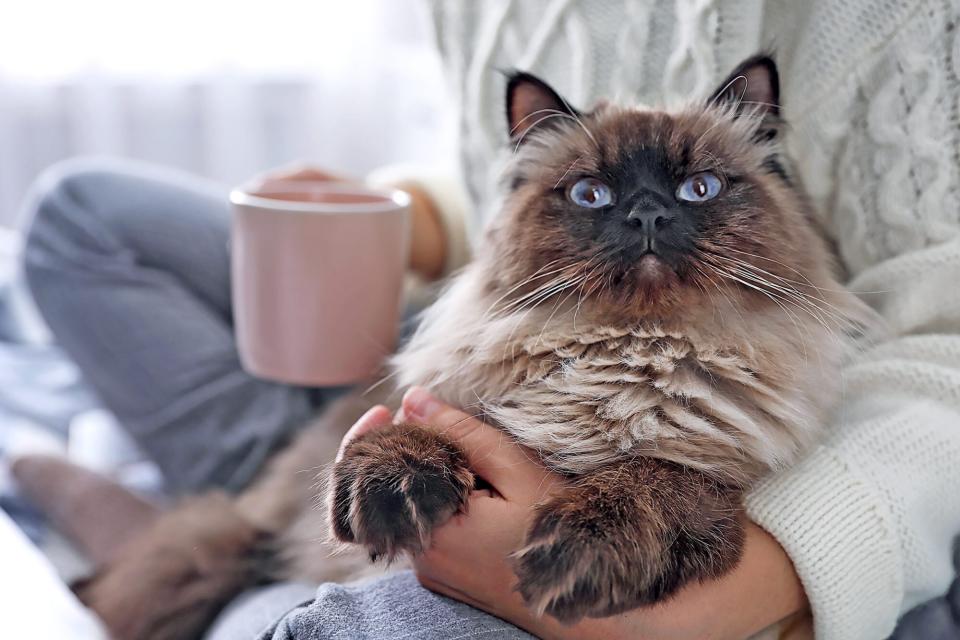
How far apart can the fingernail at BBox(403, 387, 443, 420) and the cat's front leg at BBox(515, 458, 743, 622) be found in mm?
199

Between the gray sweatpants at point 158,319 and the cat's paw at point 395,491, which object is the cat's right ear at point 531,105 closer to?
the cat's paw at point 395,491

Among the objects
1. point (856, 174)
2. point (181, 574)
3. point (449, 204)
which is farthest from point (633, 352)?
point (449, 204)

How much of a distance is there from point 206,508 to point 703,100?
38.1 inches

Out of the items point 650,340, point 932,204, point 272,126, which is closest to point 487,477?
point 650,340

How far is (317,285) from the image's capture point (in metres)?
1.06

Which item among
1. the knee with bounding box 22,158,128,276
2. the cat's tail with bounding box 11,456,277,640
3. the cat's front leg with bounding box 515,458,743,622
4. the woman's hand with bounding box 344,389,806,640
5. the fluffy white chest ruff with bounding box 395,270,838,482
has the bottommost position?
the cat's tail with bounding box 11,456,277,640

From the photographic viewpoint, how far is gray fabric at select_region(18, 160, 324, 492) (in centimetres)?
139

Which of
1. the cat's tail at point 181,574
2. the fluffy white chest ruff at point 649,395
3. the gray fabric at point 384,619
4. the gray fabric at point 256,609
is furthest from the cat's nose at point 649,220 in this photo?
the cat's tail at point 181,574

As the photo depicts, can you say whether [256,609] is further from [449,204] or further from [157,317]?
[449,204]

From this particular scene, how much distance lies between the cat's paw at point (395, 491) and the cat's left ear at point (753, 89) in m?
0.54

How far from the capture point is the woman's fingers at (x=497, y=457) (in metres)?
0.84

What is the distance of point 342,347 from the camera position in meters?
1.12

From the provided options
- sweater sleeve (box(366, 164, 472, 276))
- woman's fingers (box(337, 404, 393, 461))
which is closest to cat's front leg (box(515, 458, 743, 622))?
woman's fingers (box(337, 404, 393, 461))

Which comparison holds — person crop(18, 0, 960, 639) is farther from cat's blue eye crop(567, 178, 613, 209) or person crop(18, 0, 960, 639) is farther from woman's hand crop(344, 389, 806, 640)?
cat's blue eye crop(567, 178, 613, 209)
